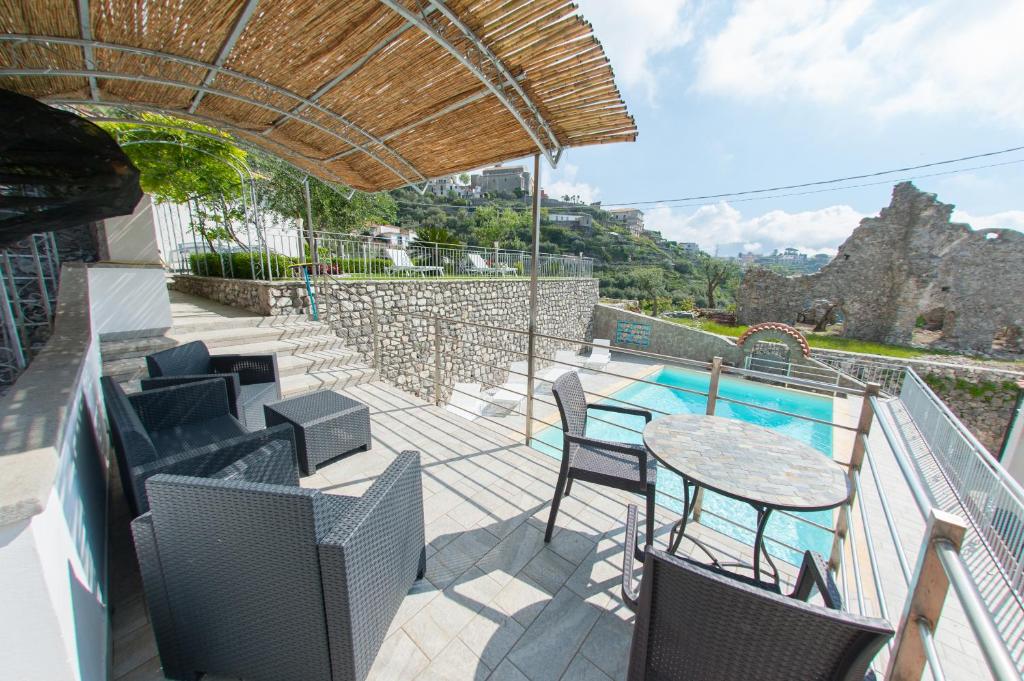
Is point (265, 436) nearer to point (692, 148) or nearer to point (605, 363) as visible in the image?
point (605, 363)

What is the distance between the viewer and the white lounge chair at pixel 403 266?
9.84 meters

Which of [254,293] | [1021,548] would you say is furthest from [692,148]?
[254,293]

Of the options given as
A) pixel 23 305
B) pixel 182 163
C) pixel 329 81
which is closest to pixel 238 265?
pixel 182 163

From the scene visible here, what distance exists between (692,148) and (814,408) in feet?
33.5

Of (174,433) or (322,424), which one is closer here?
(174,433)

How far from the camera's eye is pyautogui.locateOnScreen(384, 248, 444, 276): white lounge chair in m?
9.84

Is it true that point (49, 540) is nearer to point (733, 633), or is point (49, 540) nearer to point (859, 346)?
point (733, 633)

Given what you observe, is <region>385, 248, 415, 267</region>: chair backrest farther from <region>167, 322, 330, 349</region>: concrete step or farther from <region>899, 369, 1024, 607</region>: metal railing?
<region>899, 369, 1024, 607</region>: metal railing

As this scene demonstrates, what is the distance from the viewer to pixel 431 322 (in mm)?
8797

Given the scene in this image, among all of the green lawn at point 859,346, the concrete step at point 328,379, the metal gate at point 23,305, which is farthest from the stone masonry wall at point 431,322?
the green lawn at point 859,346

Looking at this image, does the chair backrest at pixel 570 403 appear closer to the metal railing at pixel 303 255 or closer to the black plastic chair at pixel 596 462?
Answer: the black plastic chair at pixel 596 462

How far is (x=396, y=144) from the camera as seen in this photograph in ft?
10.6

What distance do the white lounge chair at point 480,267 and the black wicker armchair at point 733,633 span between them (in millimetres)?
12145

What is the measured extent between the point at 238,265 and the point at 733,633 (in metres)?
8.28
